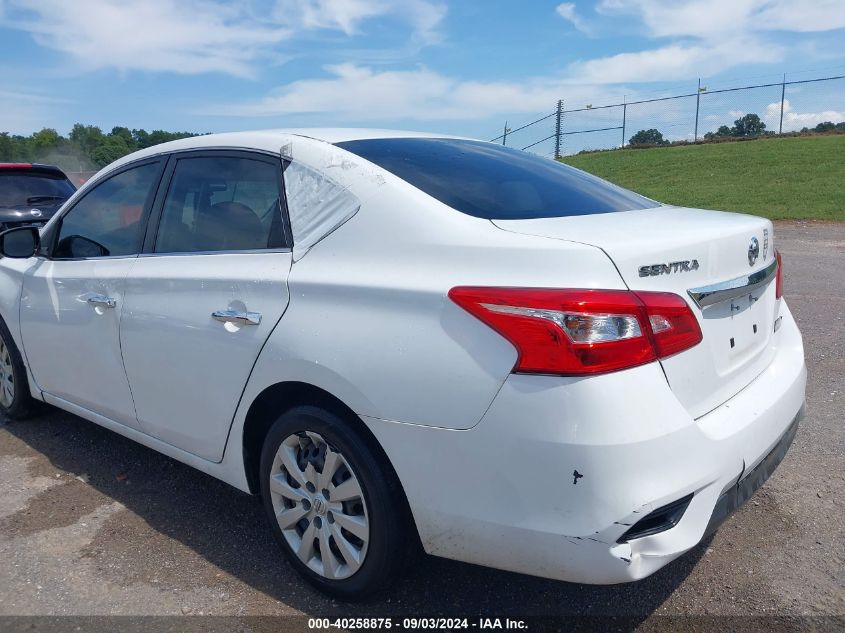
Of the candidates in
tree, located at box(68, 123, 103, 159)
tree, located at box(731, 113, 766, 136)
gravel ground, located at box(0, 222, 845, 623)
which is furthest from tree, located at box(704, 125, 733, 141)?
gravel ground, located at box(0, 222, 845, 623)

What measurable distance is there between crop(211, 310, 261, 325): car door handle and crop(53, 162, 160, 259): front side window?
2.90ft

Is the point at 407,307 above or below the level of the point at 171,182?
below

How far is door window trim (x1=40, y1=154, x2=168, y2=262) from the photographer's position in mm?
3471

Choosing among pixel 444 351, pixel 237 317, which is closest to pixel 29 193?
pixel 237 317

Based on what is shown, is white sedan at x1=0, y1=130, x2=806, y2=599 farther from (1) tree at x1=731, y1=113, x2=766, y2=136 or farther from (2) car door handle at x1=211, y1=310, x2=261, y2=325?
(1) tree at x1=731, y1=113, x2=766, y2=136

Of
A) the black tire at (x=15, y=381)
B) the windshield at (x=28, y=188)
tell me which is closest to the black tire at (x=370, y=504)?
the black tire at (x=15, y=381)

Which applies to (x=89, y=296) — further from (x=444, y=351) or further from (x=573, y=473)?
(x=573, y=473)

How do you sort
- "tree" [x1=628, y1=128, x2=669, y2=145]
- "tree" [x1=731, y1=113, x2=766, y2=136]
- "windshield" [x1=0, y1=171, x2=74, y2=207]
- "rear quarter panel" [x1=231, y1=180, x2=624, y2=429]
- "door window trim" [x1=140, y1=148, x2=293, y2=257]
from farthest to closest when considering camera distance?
"tree" [x1=628, y1=128, x2=669, y2=145], "tree" [x1=731, y1=113, x2=766, y2=136], "windshield" [x1=0, y1=171, x2=74, y2=207], "door window trim" [x1=140, y1=148, x2=293, y2=257], "rear quarter panel" [x1=231, y1=180, x2=624, y2=429]

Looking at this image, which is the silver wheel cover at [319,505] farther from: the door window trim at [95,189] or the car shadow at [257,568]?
the door window trim at [95,189]

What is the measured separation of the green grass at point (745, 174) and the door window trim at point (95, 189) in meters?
17.4

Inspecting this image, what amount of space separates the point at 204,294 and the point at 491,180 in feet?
4.08

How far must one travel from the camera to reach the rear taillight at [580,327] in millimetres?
2016

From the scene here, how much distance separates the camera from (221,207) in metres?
3.14

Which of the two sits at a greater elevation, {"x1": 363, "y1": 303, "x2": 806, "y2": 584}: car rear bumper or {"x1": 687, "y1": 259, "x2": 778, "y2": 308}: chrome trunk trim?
{"x1": 687, "y1": 259, "x2": 778, "y2": 308}: chrome trunk trim
